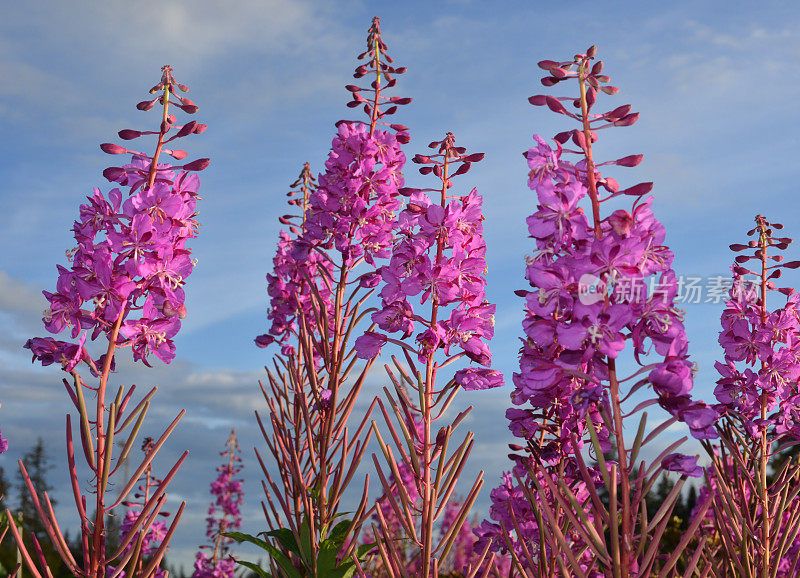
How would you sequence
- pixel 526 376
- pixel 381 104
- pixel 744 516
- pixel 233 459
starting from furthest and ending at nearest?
pixel 233 459, pixel 381 104, pixel 744 516, pixel 526 376

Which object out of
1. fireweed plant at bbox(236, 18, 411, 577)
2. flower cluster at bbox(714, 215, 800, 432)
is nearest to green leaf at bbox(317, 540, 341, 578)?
fireweed plant at bbox(236, 18, 411, 577)

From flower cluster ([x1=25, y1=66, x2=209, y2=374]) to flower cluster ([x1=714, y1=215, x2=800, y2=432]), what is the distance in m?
3.33

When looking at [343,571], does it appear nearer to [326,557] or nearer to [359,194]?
[326,557]

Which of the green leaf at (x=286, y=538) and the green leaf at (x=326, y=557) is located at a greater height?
the green leaf at (x=286, y=538)

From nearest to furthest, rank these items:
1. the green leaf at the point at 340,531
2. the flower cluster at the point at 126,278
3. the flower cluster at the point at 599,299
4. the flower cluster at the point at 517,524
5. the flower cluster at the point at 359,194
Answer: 1. the flower cluster at the point at 599,299
2. the flower cluster at the point at 126,278
3. the flower cluster at the point at 517,524
4. the green leaf at the point at 340,531
5. the flower cluster at the point at 359,194

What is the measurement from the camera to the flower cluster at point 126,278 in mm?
2754

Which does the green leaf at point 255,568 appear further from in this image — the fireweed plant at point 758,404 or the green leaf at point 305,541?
the fireweed plant at point 758,404

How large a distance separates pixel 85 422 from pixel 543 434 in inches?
74.8

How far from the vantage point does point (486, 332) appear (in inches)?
127

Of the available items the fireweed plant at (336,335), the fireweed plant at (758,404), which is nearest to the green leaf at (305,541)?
the fireweed plant at (336,335)

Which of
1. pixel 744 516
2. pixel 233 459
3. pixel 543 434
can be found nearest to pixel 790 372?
pixel 744 516

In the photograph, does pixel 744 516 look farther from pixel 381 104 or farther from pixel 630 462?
pixel 381 104

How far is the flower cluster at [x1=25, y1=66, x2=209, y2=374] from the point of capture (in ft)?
9.04

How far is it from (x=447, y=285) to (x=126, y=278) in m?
1.36
